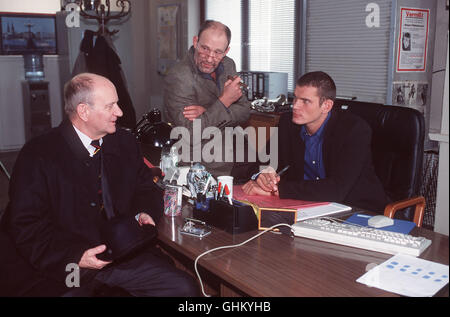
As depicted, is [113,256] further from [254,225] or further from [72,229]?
[254,225]

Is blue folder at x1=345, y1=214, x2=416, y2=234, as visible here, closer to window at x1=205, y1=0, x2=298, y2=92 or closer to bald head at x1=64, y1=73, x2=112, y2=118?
bald head at x1=64, y1=73, x2=112, y2=118

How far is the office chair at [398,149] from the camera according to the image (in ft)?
7.35

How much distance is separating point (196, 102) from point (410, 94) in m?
2.03

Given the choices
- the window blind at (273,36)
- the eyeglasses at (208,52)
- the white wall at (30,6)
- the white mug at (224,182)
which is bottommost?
the white mug at (224,182)

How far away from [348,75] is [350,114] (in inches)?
75.0

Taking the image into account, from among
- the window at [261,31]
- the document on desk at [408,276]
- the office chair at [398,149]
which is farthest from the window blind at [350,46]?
the document on desk at [408,276]

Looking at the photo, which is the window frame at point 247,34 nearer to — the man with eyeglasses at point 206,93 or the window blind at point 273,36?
the window blind at point 273,36

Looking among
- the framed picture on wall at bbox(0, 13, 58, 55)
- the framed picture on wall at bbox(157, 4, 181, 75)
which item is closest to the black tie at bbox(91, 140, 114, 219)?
the framed picture on wall at bbox(157, 4, 181, 75)

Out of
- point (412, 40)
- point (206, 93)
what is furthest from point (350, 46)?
point (206, 93)

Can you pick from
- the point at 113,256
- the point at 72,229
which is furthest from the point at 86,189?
the point at 113,256

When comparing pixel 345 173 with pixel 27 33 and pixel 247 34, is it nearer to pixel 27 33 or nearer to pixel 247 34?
pixel 247 34

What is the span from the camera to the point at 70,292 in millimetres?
1697

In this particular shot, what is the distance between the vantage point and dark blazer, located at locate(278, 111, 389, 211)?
2094mm

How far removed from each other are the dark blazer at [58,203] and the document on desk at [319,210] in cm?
58
